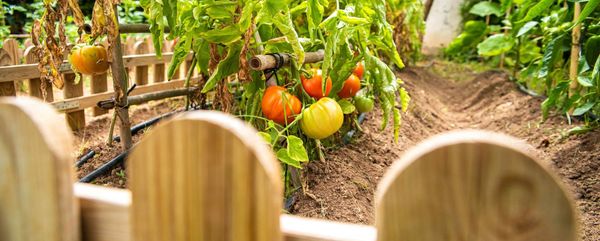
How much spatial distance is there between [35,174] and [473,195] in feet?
1.58

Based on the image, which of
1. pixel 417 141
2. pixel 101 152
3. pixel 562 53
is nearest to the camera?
pixel 101 152

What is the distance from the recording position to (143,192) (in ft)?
2.01

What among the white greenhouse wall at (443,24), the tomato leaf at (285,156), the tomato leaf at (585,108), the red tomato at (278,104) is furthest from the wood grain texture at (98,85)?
the white greenhouse wall at (443,24)

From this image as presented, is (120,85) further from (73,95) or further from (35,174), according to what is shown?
(73,95)

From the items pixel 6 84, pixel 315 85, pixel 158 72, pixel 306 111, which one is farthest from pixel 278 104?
pixel 158 72

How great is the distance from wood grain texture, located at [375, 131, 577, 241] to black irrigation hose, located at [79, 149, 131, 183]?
1.62 metres

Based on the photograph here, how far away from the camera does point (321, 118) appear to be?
1.69m

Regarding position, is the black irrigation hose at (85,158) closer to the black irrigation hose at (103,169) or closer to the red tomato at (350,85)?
the black irrigation hose at (103,169)

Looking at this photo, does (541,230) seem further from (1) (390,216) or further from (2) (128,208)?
(2) (128,208)

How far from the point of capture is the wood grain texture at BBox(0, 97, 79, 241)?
0.59 metres

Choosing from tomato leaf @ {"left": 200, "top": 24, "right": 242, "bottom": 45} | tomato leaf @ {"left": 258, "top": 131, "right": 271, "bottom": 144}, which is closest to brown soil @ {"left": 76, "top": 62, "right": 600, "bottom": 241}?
tomato leaf @ {"left": 258, "top": 131, "right": 271, "bottom": 144}

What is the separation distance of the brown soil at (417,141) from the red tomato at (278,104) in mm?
321

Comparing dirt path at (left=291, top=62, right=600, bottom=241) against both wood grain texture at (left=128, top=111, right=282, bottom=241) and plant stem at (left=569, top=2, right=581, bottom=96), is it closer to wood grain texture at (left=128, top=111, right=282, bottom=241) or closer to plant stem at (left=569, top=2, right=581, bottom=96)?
plant stem at (left=569, top=2, right=581, bottom=96)

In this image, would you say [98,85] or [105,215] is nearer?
[105,215]
